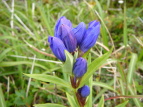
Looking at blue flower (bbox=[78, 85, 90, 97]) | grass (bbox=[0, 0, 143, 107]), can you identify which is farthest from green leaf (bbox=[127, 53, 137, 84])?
blue flower (bbox=[78, 85, 90, 97])

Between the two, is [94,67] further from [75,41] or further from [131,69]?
[131,69]

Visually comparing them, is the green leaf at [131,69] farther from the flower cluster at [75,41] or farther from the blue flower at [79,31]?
the blue flower at [79,31]

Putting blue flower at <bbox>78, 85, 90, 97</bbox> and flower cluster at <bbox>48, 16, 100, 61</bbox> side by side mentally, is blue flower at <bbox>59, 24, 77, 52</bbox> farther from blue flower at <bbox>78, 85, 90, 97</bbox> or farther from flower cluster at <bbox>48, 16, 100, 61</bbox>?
blue flower at <bbox>78, 85, 90, 97</bbox>

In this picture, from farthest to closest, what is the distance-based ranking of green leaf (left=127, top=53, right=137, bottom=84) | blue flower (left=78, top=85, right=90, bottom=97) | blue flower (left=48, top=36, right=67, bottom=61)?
green leaf (left=127, top=53, right=137, bottom=84) → blue flower (left=78, top=85, right=90, bottom=97) → blue flower (left=48, top=36, right=67, bottom=61)

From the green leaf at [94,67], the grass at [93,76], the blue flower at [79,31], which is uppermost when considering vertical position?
the blue flower at [79,31]

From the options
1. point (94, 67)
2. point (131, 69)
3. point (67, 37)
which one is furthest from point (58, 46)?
point (131, 69)

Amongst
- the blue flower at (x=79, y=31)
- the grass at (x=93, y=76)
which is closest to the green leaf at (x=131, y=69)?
the grass at (x=93, y=76)

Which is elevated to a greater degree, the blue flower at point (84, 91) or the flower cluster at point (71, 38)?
the flower cluster at point (71, 38)
